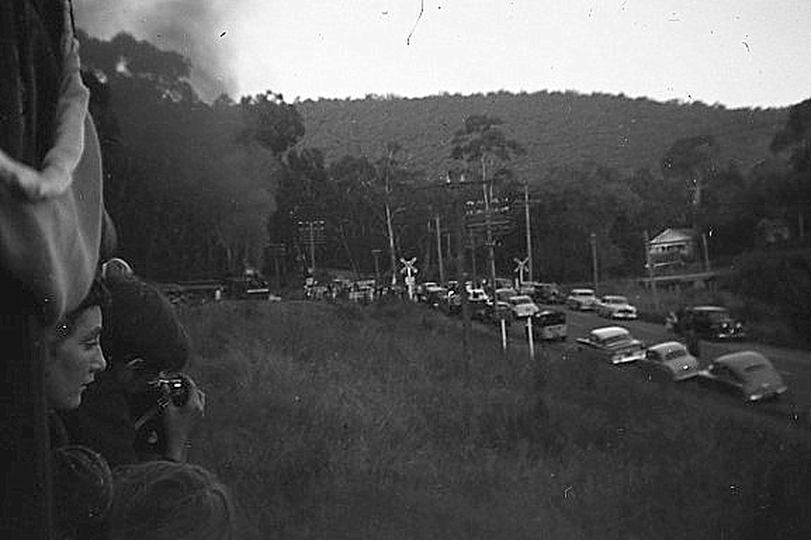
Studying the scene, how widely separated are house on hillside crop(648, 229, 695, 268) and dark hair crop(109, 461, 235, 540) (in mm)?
1077

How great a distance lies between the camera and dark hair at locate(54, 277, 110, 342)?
4.40 feet

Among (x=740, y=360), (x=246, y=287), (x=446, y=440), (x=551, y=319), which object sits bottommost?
(x=446, y=440)

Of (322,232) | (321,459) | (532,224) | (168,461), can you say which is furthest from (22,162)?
(532,224)

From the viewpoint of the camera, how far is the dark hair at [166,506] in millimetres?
1340

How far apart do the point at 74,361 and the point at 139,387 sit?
0.20 metres

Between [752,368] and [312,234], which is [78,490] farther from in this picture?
[752,368]

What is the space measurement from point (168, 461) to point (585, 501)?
2.67ft

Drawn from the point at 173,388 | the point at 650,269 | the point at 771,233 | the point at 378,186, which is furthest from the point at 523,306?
the point at 173,388

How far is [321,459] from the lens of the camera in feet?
6.08

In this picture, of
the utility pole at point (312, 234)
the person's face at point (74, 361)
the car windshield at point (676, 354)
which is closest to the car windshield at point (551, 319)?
the car windshield at point (676, 354)

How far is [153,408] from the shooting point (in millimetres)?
1608

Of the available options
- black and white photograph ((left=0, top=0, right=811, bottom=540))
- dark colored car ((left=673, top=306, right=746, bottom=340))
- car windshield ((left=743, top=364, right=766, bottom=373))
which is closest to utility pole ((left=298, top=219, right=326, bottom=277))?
black and white photograph ((left=0, top=0, right=811, bottom=540))

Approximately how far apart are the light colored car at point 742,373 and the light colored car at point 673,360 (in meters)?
0.03

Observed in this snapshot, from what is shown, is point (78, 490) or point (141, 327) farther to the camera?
point (141, 327)
